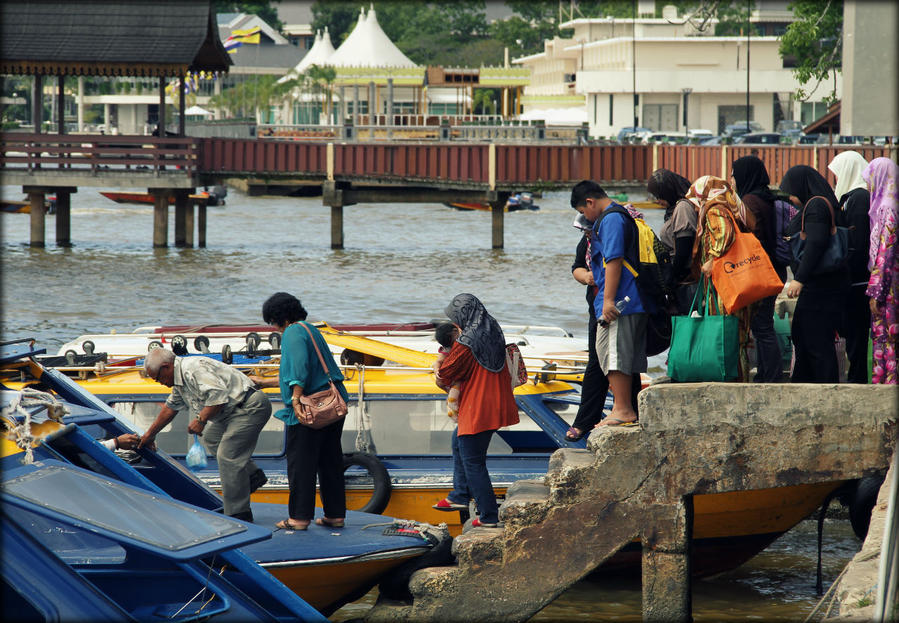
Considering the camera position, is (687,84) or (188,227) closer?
(188,227)

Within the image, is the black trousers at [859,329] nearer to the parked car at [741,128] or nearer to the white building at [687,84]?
the parked car at [741,128]

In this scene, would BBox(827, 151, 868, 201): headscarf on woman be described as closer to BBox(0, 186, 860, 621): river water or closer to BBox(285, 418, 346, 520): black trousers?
BBox(0, 186, 860, 621): river water

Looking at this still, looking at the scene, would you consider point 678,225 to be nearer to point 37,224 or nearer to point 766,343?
point 766,343

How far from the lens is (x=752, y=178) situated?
28.5ft

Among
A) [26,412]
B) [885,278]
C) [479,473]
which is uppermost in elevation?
[885,278]

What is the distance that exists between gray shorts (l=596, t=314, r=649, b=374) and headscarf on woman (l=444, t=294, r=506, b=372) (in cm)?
68

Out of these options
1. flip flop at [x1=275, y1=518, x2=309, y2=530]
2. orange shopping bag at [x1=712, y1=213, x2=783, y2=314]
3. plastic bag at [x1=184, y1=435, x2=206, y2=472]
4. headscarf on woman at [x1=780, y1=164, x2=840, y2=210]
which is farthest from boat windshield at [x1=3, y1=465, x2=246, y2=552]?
headscarf on woman at [x1=780, y1=164, x2=840, y2=210]

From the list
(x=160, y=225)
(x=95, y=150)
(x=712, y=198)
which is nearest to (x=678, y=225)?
(x=712, y=198)

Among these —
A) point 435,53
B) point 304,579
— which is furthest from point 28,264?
point 435,53

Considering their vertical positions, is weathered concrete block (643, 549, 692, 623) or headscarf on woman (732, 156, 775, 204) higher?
headscarf on woman (732, 156, 775, 204)

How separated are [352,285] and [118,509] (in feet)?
79.7

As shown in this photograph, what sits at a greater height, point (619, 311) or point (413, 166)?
point (413, 166)

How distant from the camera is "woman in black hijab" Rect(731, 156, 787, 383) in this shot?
340 inches

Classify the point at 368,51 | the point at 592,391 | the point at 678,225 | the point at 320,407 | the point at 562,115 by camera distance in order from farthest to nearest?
the point at 562,115 < the point at 368,51 < the point at 592,391 < the point at 678,225 < the point at 320,407
